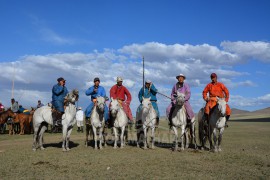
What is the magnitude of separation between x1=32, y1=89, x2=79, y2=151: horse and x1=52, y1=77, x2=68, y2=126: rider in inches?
8.8

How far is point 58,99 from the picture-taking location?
14164mm

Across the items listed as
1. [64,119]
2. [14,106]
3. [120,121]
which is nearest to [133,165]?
[120,121]

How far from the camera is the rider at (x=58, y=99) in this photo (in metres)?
14.0

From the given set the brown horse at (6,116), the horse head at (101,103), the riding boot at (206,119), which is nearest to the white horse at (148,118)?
the horse head at (101,103)

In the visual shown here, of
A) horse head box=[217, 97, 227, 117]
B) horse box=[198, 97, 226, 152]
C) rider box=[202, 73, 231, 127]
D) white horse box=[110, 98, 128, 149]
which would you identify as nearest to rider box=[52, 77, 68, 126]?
white horse box=[110, 98, 128, 149]

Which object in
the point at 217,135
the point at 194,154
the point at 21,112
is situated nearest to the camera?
the point at 194,154

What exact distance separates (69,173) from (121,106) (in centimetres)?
650

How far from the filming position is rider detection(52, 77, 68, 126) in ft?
45.9

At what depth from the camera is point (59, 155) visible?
41.1ft

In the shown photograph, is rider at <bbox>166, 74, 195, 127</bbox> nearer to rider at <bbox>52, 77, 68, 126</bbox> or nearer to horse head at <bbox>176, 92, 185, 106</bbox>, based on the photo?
horse head at <bbox>176, 92, 185, 106</bbox>

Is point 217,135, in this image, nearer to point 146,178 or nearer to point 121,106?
point 121,106

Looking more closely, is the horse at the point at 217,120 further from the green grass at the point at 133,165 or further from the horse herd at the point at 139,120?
the green grass at the point at 133,165

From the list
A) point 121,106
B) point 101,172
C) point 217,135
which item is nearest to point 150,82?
point 121,106

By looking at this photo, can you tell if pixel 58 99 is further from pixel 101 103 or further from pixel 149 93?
pixel 149 93
